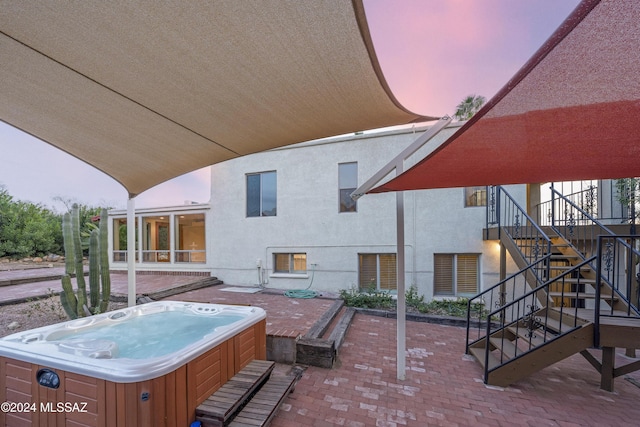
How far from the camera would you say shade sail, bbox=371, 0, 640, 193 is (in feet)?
4.02

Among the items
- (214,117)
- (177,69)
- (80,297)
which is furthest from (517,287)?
(80,297)

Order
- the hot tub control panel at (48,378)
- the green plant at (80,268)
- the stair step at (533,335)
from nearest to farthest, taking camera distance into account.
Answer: the hot tub control panel at (48,378) < the stair step at (533,335) < the green plant at (80,268)

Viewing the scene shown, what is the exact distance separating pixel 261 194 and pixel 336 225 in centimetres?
284

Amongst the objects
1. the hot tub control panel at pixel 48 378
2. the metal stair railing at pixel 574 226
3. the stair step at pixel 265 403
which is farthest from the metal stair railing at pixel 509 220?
the hot tub control panel at pixel 48 378

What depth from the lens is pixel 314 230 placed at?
831cm

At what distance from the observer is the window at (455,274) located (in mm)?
7129

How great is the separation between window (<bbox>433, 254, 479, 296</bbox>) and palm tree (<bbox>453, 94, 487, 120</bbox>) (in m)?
4.30

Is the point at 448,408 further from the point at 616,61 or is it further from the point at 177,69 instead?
the point at 177,69

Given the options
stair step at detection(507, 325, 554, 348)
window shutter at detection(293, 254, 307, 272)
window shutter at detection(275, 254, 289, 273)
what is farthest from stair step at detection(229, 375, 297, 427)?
window shutter at detection(275, 254, 289, 273)

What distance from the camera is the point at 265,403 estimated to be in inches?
108

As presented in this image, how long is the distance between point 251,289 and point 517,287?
24.1 feet

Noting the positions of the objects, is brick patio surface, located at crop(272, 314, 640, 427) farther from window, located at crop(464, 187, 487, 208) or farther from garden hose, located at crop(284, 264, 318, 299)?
window, located at crop(464, 187, 487, 208)

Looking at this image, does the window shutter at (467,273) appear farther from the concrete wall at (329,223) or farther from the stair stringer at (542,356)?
the stair stringer at (542,356)

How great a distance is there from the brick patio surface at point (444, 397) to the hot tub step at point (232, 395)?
42cm
